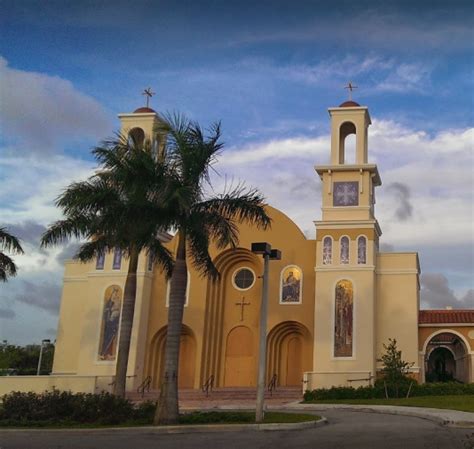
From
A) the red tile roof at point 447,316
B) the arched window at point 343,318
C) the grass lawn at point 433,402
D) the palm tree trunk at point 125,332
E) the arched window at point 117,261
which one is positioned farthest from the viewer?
the arched window at point 117,261

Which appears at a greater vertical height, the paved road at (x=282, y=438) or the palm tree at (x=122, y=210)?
the palm tree at (x=122, y=210)

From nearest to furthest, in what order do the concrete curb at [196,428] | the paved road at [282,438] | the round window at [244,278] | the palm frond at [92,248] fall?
1. the paved road at [282,438]
2. the concrete curb at [196,428]
3. the palm frond at [92,248]
4. the round window at [244,278]

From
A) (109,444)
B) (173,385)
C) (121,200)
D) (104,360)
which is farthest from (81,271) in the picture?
(109,444)

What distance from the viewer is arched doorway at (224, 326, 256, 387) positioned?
36125mm

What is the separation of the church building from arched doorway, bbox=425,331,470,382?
38 centimetres

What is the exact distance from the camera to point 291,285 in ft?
117

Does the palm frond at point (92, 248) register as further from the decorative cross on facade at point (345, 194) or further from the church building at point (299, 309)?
the decorative cross on facade at point (345, 194)

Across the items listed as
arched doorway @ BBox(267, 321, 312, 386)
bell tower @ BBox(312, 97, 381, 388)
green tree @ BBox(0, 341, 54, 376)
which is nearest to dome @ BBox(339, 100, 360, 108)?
bell tower @ BBox(312, 97, 381, 388)

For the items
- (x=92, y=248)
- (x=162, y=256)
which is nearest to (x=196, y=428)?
(x=162, y=256)

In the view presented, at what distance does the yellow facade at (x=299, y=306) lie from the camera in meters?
33.4

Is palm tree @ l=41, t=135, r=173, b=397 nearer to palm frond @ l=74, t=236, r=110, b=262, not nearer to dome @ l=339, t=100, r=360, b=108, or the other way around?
palm frond @ l=74, t=236, r=110, b=262

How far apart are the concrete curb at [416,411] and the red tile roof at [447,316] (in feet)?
34.5

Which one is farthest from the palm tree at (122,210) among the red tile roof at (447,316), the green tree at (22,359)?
the green tree at (22,359)

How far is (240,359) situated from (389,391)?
9047 millimetres
